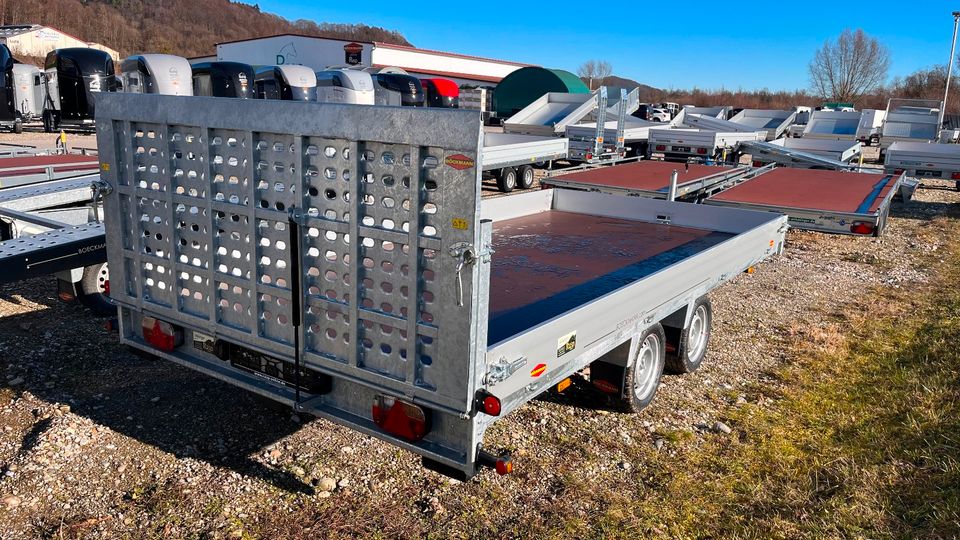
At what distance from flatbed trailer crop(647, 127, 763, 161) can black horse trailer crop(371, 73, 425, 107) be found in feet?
32.8

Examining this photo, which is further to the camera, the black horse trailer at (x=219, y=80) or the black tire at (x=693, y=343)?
the black horse trailer at (x=219, y=80)

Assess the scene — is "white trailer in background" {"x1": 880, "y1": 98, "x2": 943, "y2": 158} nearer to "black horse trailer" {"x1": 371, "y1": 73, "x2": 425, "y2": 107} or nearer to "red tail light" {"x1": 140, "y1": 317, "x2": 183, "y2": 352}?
"black horse trailer" {"x1": 371, "y1": 73, "x2": 425, "y2": 107}

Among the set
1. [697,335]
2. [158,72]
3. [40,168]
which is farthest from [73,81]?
[697,335]

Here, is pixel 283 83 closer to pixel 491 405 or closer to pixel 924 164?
pixel 924 164

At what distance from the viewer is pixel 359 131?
8.90 ft

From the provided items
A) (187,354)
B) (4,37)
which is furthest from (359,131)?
(4,37)

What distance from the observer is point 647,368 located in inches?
189

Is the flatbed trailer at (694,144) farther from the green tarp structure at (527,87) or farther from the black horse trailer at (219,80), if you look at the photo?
the green tarp structure at (527,87)

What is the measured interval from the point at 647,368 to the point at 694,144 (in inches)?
530

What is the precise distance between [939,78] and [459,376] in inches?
3251

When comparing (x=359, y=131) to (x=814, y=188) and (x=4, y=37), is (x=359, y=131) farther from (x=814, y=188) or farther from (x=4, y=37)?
(x=4, y=37)

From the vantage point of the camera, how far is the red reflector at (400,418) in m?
2.86

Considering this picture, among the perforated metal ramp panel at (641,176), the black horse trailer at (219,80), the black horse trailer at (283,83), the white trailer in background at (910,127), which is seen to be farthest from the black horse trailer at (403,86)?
the white trailer in background at (910,127)

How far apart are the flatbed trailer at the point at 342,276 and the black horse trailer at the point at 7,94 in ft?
81.6
